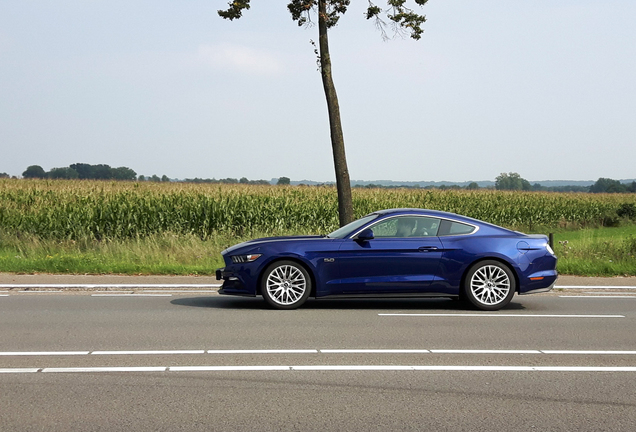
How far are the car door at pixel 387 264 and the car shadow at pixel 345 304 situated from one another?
1.74ft

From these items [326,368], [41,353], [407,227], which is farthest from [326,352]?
[407,227]

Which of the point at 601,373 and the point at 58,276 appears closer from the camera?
the point at 601,373

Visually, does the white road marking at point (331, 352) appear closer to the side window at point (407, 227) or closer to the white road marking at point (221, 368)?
the white road marking at point (221, 368)

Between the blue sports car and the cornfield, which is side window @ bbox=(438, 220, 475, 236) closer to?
the blue sports car

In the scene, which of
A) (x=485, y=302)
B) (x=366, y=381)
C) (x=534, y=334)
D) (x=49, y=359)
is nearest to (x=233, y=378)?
(x=366, y=381)

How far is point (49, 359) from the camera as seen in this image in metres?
7.27

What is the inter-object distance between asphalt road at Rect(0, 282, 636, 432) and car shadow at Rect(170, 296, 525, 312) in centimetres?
12

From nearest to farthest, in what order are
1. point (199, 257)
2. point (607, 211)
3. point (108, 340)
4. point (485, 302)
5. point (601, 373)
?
point (601, 373) < point (108, 340) < point (485, 302) < point (199, 257) < point (607, 211)

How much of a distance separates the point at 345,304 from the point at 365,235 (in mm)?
1382

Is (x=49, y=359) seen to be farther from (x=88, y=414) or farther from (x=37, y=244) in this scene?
(x=37, y=244)

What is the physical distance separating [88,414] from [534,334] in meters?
5.63

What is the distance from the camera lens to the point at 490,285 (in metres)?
11.1

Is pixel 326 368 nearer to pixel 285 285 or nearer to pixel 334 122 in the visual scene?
pixel 285 285

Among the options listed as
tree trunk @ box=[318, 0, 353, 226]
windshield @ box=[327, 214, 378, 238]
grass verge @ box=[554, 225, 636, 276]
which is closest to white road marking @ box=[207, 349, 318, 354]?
windshield @ box=[327, 214, 378, 238]
